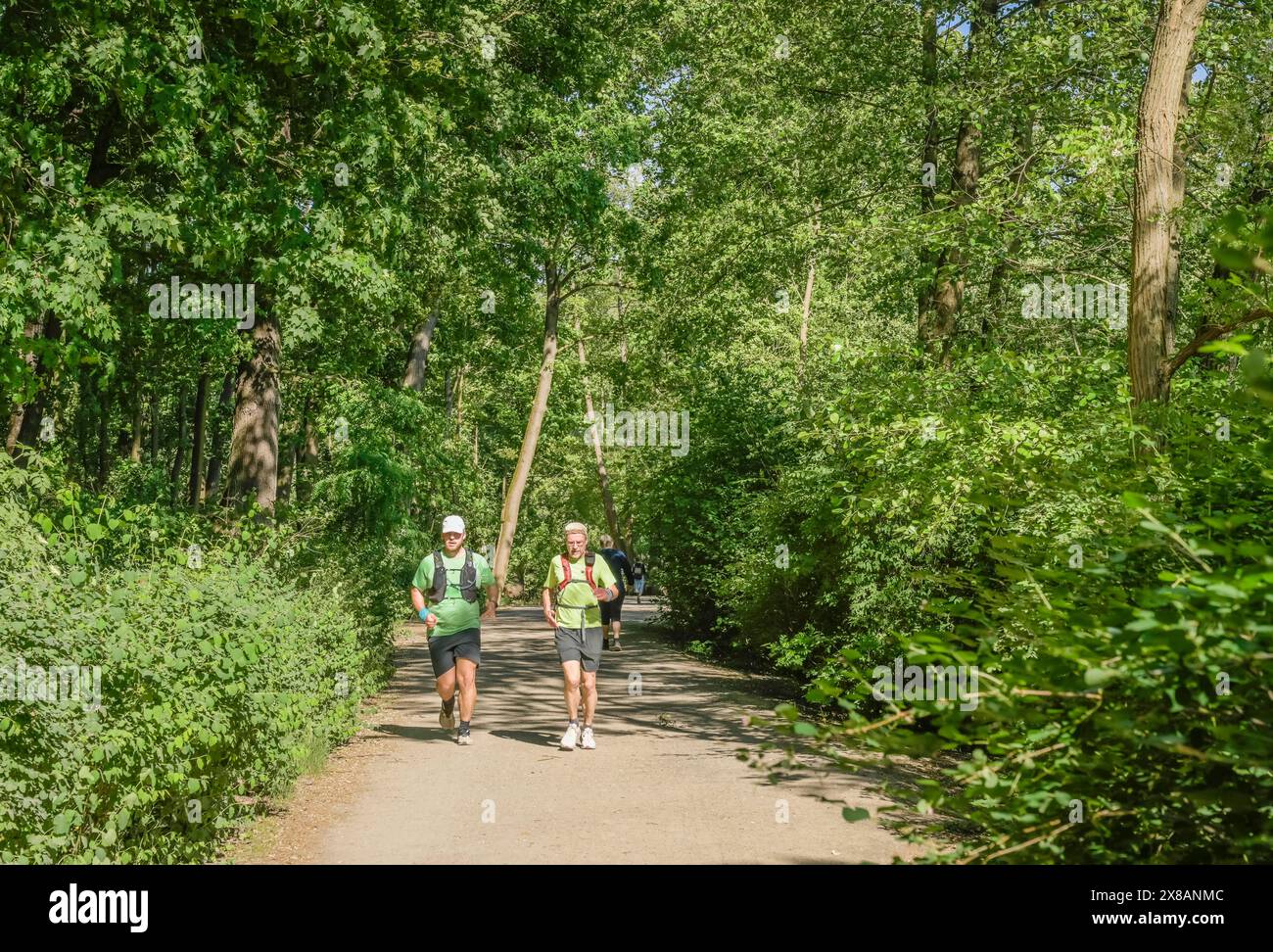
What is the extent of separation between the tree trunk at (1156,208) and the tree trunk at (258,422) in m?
10.3

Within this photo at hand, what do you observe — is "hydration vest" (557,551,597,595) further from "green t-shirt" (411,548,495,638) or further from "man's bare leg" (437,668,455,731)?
"man's bare leg" (437,668,455,731)

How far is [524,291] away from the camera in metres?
24.7

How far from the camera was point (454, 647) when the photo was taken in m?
12.1

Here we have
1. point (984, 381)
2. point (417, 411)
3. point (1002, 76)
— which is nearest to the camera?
point (984, 381)

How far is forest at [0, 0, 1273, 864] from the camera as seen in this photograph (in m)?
3.90

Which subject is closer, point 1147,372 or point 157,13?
point 1147,372

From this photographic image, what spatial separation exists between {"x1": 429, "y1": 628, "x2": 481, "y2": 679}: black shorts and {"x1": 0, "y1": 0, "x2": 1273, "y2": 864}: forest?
89 centimetres

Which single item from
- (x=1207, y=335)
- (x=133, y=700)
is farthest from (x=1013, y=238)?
(x=133, y=700)

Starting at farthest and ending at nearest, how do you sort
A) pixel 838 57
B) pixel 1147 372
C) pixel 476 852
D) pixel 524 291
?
pixel 524 291 → pixel 838 57 → pixel 1147 372 → pixel 476 852

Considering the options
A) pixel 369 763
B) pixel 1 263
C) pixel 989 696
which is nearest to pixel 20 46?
pixel 1 263

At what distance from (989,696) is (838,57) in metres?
16.6

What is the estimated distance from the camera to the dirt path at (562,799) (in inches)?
308

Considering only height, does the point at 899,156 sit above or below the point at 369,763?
above

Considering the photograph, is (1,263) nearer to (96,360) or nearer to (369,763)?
(96,360)
